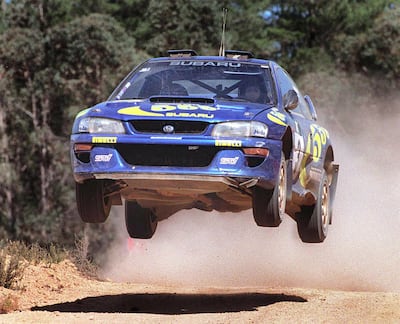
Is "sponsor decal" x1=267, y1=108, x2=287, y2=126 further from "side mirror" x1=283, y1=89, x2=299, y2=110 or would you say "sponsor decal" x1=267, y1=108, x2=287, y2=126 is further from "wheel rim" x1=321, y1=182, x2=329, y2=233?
"wheel rim" x1=321, y1=182, x2=329, y2=233

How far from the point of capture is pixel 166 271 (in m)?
14.6

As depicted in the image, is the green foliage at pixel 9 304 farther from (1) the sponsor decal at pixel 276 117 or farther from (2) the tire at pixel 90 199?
(1) the sponsor decal at pixel 276 117

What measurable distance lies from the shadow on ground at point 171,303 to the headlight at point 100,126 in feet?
6.68

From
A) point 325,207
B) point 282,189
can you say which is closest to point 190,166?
point 282,189

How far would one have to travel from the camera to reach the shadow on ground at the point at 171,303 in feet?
30.8

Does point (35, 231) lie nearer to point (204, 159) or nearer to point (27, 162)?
point (27, 162)

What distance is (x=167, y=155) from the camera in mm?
7926

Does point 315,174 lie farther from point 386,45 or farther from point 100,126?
point 386,45

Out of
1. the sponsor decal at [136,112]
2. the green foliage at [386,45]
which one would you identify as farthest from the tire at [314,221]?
the green foliage at [386,45]

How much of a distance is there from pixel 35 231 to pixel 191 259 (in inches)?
908

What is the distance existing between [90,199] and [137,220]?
1625mm

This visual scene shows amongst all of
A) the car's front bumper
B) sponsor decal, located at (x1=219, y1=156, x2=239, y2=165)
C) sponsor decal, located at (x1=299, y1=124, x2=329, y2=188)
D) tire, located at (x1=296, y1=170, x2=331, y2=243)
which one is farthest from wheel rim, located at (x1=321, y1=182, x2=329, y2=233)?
sponsor decal, located at (x1=219, y1=156, x2=239, y2=165)

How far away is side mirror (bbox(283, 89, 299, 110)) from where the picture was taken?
8.61 meters

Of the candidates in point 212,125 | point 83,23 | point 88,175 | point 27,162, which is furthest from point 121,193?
point 27,162
